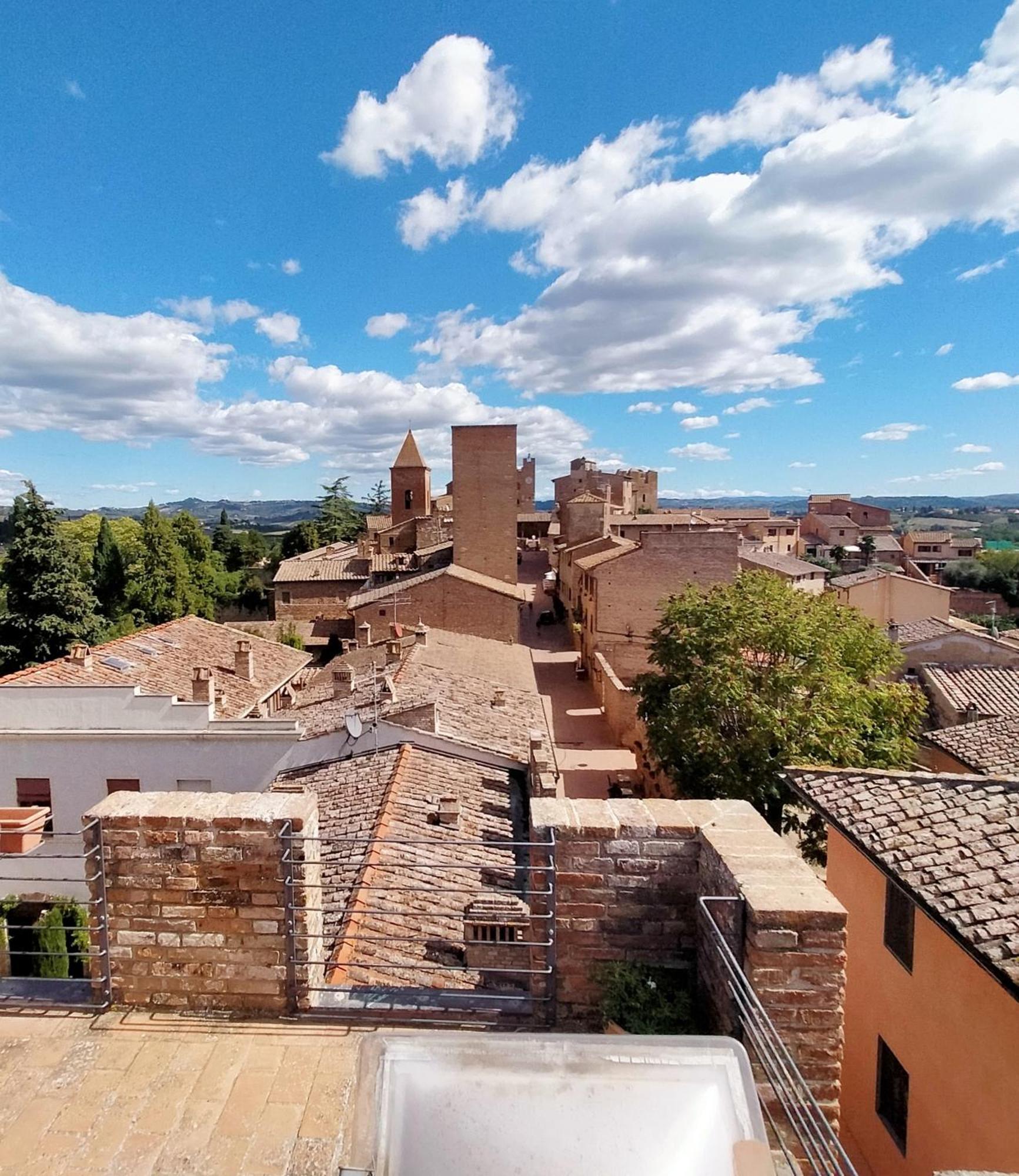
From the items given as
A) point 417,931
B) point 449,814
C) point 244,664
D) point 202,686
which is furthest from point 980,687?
point 244,664

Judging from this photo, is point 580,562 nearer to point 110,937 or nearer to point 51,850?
point 51,850

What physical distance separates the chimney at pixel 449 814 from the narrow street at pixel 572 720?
6.89 ft

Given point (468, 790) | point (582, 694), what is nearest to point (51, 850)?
point (468, 790)

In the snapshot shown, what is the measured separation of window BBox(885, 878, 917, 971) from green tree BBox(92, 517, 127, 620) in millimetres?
41245

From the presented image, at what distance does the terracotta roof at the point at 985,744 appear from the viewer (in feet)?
36.0

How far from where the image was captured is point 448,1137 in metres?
1.79

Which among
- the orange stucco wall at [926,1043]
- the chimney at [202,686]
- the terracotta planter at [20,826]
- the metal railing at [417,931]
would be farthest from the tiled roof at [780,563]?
the terracotta planter at [20,826]

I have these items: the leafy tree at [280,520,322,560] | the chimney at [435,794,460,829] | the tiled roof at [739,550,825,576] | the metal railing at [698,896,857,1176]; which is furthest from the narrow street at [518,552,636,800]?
the leafy tree at [280,520,322,560]

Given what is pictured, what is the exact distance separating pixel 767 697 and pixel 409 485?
145 feet

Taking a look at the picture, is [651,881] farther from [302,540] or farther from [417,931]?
[302,540]

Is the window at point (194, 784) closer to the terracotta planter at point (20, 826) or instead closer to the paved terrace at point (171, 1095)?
the terracotta planter at point (20, 826)

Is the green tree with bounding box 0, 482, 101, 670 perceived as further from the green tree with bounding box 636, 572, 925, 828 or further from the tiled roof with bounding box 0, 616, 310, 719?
the green tree with bounding box 636, 572, 925, 828

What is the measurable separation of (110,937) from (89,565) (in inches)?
1908

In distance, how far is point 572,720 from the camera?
82.7 ft
